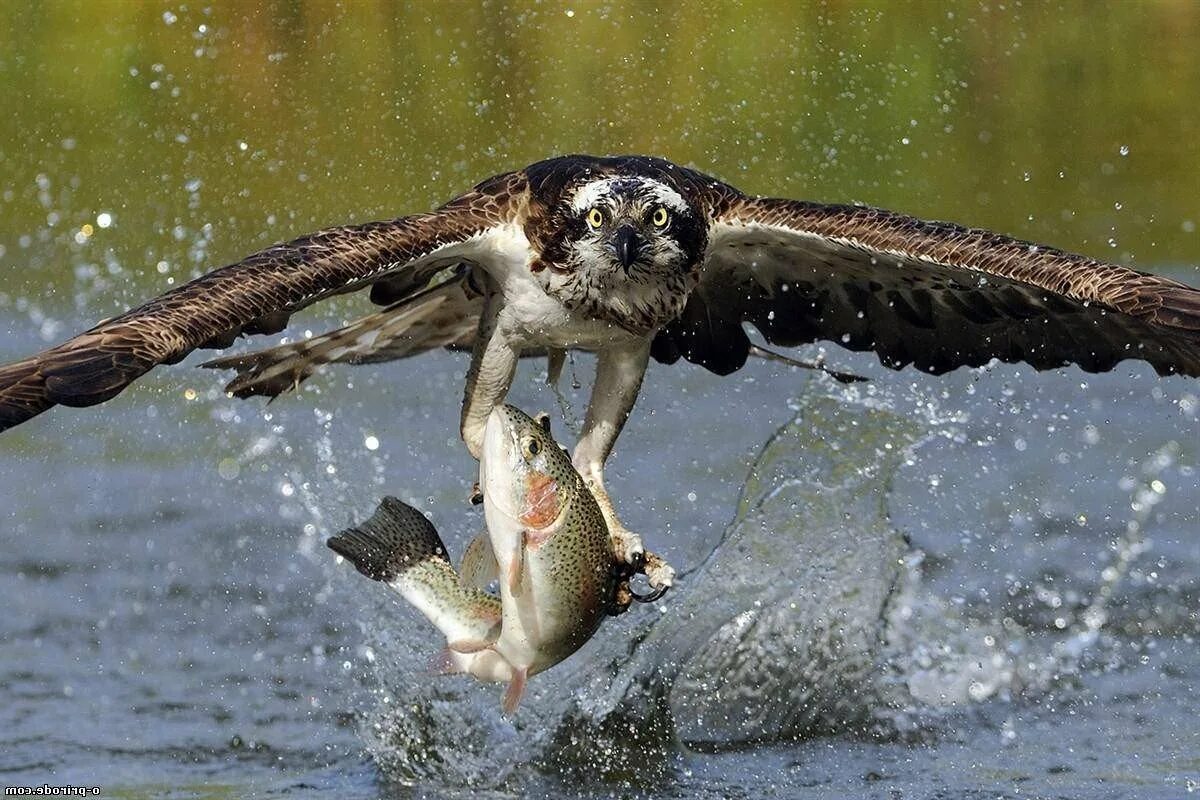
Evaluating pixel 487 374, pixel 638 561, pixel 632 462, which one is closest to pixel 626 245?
pixel 487 374

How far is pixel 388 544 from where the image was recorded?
7820 mm

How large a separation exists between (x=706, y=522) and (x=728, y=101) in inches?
315

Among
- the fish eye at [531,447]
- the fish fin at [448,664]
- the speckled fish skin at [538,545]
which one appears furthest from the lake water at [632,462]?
the fish eye at [531,447]

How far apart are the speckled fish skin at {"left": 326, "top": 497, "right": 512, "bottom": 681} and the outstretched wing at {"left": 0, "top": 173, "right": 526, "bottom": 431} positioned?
35.5 inches

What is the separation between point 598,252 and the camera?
314 inches

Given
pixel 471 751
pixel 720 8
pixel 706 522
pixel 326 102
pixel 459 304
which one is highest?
pixel 720 8

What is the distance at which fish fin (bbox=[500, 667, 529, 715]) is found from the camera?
7.43m

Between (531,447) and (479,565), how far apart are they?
80 cm

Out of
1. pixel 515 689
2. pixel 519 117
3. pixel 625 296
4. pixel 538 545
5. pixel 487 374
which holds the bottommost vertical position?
pixel 515 689

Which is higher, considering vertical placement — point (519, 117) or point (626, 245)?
point (519, 117)

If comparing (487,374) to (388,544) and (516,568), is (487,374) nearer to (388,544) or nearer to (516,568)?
(388,544)

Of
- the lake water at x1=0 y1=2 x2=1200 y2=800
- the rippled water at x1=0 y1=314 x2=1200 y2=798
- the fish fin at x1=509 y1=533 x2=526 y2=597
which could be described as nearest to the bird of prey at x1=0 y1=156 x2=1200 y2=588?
the fish fin at x1=509 y1=533 x2=526 y2=597

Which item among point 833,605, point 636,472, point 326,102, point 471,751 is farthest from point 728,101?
point 471,751

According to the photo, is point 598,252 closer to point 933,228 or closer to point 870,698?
point 933,228
